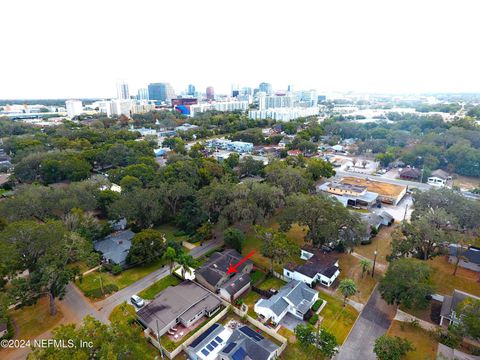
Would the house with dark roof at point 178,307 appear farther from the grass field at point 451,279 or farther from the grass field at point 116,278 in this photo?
the grass field at point 451,279

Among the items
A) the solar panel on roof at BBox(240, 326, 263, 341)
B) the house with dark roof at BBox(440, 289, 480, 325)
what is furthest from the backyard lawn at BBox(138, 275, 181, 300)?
the house with dark roof at BBox(440, 289, 480, 325)

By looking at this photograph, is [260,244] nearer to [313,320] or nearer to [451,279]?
[313,320]

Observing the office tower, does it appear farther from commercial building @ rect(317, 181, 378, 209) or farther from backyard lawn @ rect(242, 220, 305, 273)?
backyard lawn @ rect(242, 220, 305, 273)

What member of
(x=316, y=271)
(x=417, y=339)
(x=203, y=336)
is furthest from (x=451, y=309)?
(x=203, y=336)

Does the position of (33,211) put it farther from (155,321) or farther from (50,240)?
(155,321)

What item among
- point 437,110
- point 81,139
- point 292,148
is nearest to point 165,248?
point 292,148

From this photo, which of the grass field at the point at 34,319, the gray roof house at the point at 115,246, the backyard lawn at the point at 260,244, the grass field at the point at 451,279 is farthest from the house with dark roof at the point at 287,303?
the grass field at the point at 34,319
